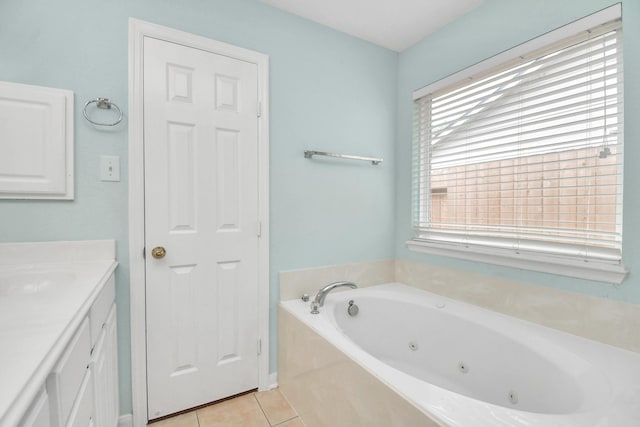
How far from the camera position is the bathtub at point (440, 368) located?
0.91 m

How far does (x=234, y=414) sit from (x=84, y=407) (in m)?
0.97

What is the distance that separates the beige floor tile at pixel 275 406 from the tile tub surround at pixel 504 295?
1.86 feet

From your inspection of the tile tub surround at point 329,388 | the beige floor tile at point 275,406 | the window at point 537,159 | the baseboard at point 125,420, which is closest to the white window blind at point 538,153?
the window at point 537,159

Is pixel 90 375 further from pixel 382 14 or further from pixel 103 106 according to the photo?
pixel 382 14

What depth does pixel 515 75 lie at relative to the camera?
1.62m

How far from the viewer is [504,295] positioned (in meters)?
1.64

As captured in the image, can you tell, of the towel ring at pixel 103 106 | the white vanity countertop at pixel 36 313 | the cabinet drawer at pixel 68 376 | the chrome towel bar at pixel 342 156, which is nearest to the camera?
the white vanity countertop at pixel 36 313

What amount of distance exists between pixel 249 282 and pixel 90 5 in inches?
61.4

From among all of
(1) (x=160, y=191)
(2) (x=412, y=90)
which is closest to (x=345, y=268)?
(1) (x=160, y=191)

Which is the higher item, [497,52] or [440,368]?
[497,52]

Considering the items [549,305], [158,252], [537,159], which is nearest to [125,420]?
[158,252]

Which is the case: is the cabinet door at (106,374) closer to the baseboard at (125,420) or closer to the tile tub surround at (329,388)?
the baseboard at (125,420)

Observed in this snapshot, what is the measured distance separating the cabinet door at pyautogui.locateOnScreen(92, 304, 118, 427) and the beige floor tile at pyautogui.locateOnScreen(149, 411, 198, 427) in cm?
26

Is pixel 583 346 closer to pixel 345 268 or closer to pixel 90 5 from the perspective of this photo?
pixel 345 268
